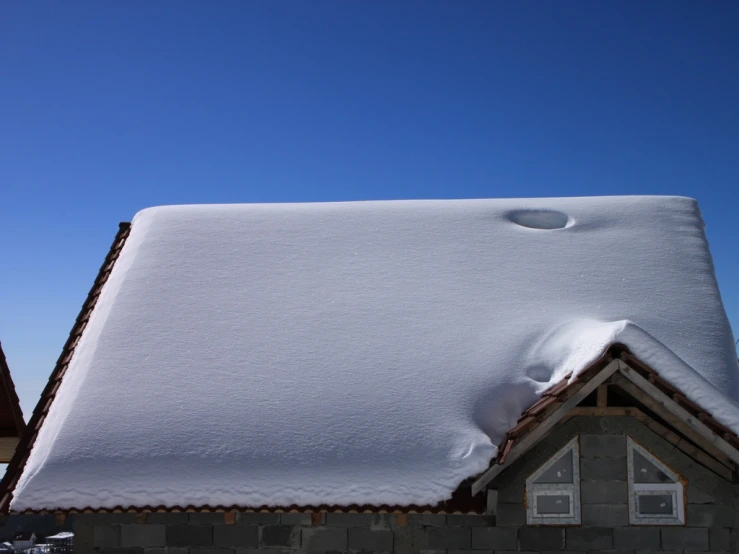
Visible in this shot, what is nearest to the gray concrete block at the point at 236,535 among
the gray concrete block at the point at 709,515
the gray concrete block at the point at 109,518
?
the gray concrete block at the point at 109,518

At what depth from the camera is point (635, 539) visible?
21.9ft

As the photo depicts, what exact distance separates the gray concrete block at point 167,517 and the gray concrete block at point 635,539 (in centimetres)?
401

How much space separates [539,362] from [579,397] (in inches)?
45.7

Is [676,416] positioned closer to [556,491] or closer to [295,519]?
[556,491]

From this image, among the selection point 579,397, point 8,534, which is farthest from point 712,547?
point 8,534

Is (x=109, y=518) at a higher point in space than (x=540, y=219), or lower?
lower

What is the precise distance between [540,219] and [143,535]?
7042 millimetres

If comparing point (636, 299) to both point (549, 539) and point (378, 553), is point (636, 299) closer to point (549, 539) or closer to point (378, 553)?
point (549, 539)

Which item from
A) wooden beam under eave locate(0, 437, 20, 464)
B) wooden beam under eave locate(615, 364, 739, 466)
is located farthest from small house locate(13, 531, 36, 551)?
wooden beam under eave locate(615, 364, 739, 466)

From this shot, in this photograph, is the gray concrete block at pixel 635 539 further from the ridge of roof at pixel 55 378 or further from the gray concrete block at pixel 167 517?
the ridge of roof at pixel 55 378

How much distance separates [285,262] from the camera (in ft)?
32.0

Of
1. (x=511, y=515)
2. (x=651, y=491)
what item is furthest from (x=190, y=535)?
(x=651, y=491)

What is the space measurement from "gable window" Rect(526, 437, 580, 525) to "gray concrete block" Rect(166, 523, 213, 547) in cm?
300

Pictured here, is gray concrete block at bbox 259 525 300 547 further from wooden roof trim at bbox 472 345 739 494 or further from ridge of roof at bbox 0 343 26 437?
ridge of roof at bbox 0 343 26 437
